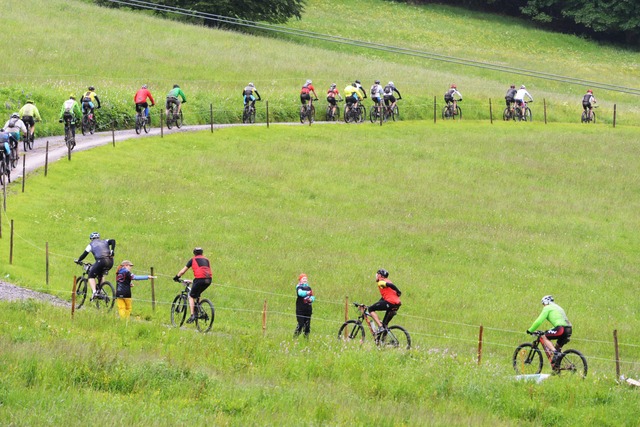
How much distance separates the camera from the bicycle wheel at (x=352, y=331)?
21766 mm

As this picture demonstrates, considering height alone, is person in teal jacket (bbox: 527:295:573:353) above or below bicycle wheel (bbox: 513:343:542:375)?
above

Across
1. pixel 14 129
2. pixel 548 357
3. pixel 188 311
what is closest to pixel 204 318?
pixel 188 311

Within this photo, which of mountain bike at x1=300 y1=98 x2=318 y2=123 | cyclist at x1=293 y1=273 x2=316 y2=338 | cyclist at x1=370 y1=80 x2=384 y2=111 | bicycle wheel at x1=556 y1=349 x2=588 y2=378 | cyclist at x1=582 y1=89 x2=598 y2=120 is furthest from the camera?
cyclist at x1=582 y1=89 x2=598 y2=120

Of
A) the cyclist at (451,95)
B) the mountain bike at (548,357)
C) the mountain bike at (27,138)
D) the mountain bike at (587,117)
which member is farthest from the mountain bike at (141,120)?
the mountain bike at (587,117)

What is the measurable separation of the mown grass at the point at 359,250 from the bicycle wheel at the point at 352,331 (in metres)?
0.61

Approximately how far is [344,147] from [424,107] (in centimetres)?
1297

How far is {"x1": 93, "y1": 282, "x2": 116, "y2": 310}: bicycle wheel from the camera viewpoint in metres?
22.1

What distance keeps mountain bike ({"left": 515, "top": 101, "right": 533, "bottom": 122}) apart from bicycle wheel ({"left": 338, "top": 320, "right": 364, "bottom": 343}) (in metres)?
38.6

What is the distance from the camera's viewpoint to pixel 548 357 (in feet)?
66.9

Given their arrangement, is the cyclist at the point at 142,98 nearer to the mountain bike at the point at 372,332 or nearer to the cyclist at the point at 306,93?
the cyclist at the point at 306,93

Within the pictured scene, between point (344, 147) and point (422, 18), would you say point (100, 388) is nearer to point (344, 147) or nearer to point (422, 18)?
point (344, 147)

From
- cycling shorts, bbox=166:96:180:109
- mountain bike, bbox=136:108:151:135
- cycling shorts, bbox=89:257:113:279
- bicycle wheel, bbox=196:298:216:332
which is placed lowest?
bicycle wheel, bbox=196:298:216:332

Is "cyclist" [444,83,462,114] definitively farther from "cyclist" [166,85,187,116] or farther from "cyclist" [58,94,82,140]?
"cyclist" [58,94,82,140]

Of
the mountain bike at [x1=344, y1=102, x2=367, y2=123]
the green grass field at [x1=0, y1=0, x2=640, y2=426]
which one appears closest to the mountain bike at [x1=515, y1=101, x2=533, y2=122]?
the green grass field at [x1=0, y1=0, x2=640, y2=426]
